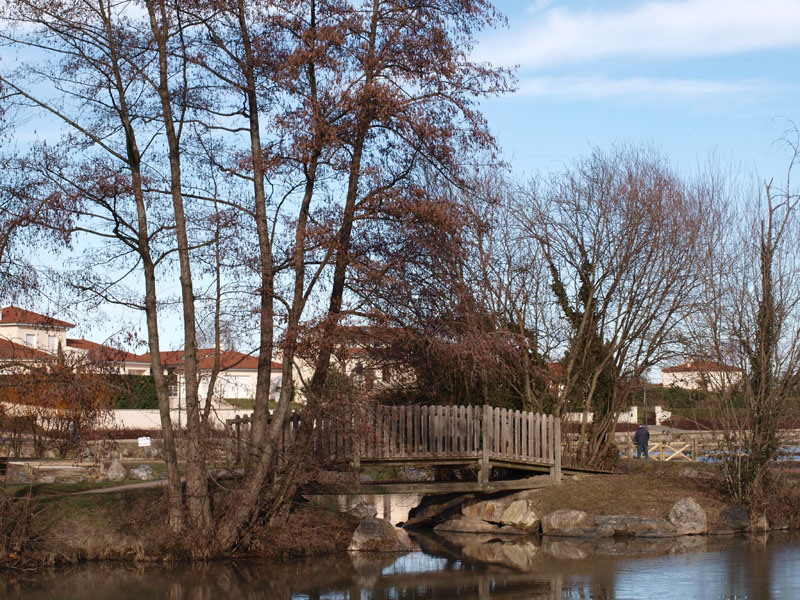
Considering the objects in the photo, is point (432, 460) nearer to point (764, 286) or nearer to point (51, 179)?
point (764, 286)

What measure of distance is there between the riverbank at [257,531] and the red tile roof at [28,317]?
270cm

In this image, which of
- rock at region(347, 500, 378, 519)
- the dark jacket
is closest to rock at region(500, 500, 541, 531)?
rock at region(347, 500, 378, 519)

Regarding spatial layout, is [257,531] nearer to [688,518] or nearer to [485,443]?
[485,443]

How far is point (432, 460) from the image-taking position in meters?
19.1

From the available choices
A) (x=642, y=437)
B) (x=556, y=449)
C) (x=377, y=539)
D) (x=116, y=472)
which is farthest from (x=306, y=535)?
(x=642, y=437)

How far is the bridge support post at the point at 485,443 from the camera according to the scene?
63.5 feet

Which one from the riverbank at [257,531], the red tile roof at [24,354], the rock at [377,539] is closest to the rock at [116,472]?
the riverbank at [257,531]

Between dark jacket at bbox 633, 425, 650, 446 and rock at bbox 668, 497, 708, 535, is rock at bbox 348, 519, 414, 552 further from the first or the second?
dark jacket at bbox 633, 425, 650, 446

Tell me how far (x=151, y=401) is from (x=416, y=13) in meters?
36.6

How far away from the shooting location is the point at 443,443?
19.4 m

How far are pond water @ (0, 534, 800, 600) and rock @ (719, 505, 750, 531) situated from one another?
164 centimetres

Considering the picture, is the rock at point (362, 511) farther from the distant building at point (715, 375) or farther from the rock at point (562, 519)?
the distant building at point (715, 375)

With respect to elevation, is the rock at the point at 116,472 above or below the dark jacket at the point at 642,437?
below

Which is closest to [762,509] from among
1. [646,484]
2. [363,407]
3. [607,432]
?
[646,484]
